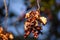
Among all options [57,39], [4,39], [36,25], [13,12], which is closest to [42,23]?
[36,25]

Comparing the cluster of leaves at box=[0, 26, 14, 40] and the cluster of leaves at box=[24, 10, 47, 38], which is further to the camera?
the cluster of leaves at box=[0, 26, 14, 40]

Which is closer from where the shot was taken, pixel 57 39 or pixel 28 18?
pixel 28 18

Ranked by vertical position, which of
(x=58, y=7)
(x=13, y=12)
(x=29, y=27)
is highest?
(x=13, y=12)

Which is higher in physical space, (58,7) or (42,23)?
(58,7)

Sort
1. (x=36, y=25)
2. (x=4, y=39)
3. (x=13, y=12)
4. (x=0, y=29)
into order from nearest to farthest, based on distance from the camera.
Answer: (x=36, y=25), (x=4, y=39), (x=0, y=29), (x=13, y=12)

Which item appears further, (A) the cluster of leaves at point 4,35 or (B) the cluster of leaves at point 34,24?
(A) the cluster of leaves at point 4,35

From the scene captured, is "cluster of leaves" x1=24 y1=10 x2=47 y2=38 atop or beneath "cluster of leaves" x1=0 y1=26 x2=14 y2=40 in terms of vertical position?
beneath

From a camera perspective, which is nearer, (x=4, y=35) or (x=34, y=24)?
(x=34, y=24)

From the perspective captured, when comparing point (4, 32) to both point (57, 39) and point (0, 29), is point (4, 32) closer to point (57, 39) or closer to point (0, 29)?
point (0, 29)

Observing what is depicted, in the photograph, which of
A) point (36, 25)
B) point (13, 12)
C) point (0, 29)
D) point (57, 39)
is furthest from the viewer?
point (13, 12)

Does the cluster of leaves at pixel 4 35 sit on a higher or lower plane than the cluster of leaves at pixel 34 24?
higher

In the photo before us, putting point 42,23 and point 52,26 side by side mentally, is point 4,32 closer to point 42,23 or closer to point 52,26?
point 42,23
